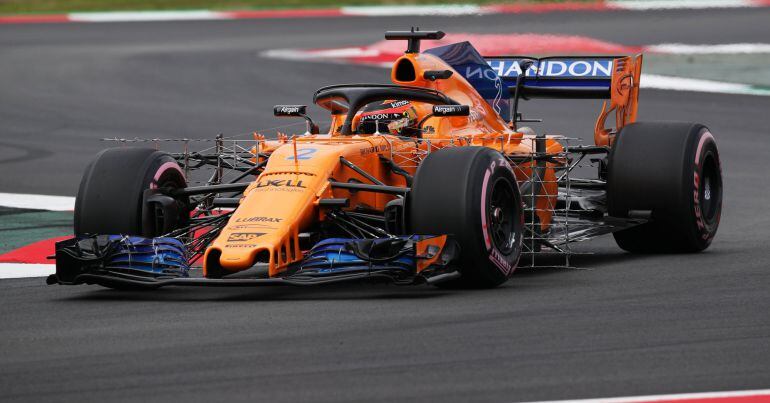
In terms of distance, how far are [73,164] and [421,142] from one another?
7776mm

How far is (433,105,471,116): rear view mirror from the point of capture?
10.6 m

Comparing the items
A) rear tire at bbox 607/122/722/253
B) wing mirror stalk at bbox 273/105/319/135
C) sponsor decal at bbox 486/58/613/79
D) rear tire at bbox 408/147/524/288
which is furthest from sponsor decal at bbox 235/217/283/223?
sponsor decal at bbox 486/58/613/79

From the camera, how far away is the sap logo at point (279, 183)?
9.78 m

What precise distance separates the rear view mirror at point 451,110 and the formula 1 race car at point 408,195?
1 cm

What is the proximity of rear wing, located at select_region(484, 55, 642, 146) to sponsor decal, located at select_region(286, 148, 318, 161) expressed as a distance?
11.4 feet

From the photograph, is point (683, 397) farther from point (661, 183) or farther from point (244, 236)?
point (661, 183)

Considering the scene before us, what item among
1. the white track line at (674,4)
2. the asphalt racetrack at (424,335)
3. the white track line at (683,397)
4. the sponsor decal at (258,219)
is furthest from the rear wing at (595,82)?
the white track line at (674,4)

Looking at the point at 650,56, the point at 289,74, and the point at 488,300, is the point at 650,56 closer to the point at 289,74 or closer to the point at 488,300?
the point at 289,74

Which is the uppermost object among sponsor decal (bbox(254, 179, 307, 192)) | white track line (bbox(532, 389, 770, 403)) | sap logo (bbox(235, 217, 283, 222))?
sponsor decal (bbox(254, 179, 307, 192))

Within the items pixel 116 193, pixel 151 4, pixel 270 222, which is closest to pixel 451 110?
pixel 270 222

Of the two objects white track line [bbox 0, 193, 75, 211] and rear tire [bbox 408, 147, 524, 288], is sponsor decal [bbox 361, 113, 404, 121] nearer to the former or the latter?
rear tire [bbox 408, 147, 524, 288]

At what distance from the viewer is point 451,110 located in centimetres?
1059

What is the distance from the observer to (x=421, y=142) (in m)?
10.8

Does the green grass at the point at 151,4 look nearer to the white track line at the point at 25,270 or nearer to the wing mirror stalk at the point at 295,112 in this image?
the wing mirror stalk at the point at 295,112
